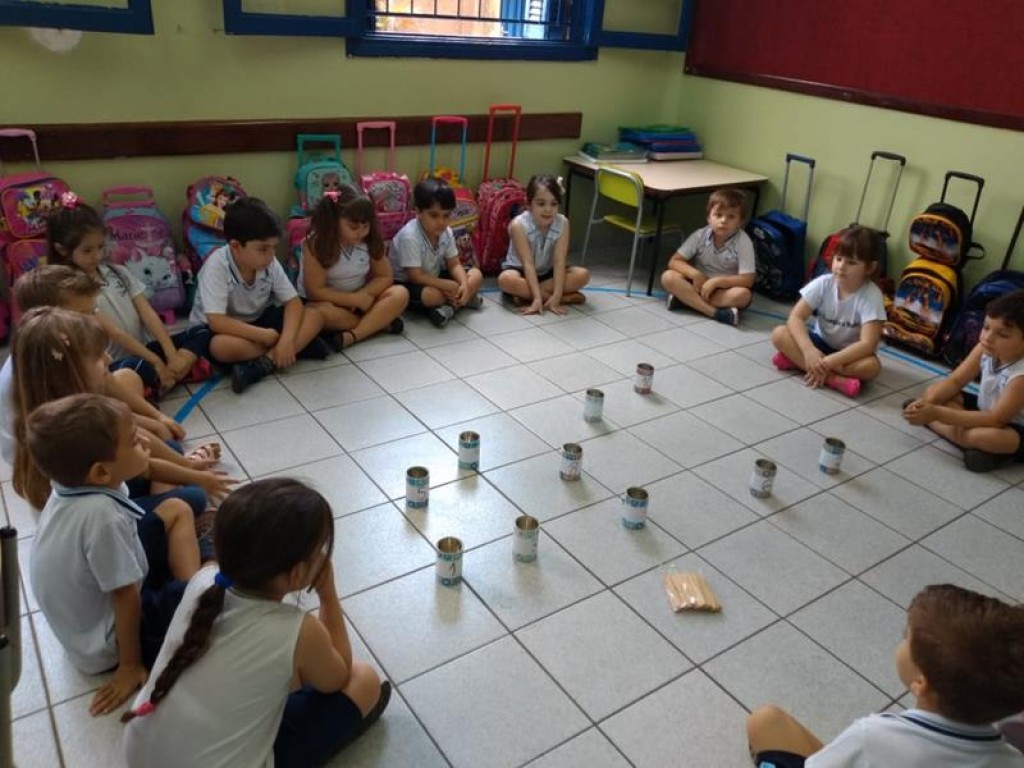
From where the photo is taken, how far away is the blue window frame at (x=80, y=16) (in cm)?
294

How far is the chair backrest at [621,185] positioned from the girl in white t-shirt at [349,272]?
1453mm

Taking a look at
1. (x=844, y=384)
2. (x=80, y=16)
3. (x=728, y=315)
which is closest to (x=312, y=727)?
(x=844, y=384)

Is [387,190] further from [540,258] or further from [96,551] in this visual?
[96,551]

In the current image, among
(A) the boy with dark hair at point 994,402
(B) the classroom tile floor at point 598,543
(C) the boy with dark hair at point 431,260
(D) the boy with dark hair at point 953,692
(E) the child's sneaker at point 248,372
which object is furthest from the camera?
(C) the boy with dark hair at point 431,260

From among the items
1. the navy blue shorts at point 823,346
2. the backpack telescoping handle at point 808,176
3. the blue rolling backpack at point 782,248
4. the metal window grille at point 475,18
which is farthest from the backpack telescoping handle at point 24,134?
the backpack telescoping handle at point 808,176

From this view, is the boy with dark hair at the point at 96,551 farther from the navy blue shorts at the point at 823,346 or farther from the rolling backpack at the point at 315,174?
the navy blue shorts at the point at 823,346

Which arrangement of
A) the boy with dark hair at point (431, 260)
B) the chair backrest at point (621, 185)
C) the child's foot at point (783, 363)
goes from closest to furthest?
the child's foot at point (783, 363) → the boy with dark hair at point (431, 260) → the chair backrest at point (621, 185)

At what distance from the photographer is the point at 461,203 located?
4.32m

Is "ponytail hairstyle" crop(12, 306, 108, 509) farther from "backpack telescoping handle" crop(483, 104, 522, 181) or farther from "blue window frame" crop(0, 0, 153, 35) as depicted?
"backpack telescoping handle" crop(483, 104, 522, 181)

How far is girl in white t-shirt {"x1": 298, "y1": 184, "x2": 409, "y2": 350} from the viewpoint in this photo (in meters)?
3.39

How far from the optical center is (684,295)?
419 cm

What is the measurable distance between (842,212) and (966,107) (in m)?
0.80

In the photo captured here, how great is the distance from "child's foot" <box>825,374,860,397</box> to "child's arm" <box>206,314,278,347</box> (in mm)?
2442

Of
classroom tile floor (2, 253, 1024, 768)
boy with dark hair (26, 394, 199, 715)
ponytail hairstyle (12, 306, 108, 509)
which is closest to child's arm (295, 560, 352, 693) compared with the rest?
classroom tile floor (2, 253, 1024, 768)
